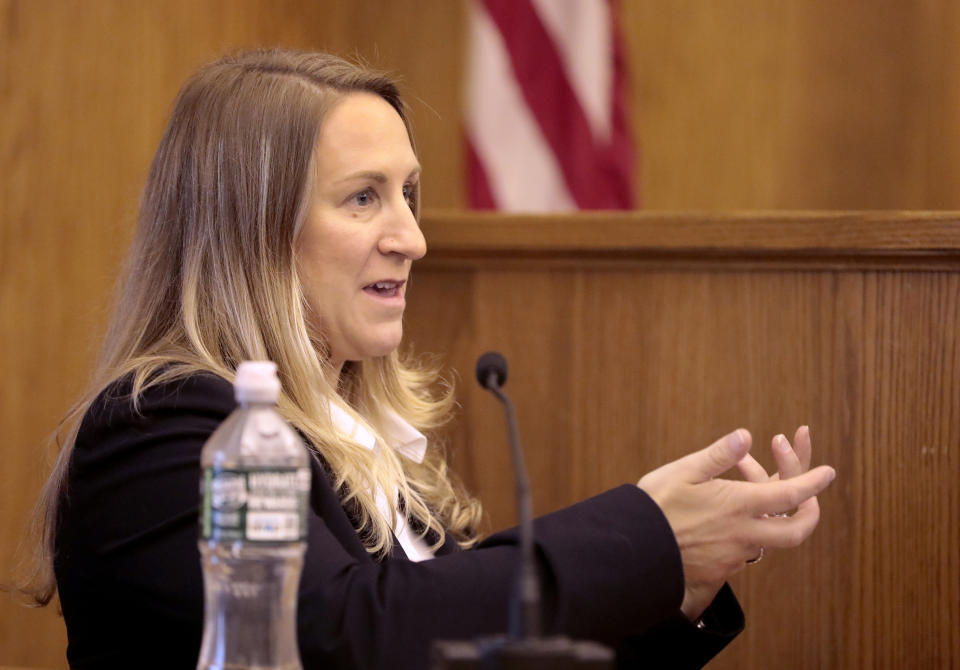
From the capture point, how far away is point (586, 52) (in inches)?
101

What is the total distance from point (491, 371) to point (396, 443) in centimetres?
83

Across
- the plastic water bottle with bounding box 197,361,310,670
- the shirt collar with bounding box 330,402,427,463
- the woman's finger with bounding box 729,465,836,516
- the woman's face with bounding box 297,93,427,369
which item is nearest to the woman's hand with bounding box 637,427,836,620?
the woman's finger with bounding box 729,465,836,516

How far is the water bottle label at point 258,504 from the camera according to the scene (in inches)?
34.1

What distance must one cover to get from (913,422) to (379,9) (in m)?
1.88

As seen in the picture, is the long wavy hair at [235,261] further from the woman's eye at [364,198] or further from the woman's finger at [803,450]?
the woman's finger at [803,450]

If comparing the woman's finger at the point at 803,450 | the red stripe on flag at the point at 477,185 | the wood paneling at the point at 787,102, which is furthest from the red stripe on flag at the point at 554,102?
the woman's finger at the point at 803,450

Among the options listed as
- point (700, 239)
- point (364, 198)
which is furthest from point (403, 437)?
point (700, 239)

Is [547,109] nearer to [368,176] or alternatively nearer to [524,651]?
[368,176]

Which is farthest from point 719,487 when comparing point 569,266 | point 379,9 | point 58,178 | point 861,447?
point 379,9

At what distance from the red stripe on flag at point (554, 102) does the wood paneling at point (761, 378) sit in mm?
565

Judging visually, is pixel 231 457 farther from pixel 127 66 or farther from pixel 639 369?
pixel 127 66

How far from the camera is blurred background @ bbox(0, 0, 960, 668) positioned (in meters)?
1.90

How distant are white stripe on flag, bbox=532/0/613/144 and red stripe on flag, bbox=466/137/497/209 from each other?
0.83 feet

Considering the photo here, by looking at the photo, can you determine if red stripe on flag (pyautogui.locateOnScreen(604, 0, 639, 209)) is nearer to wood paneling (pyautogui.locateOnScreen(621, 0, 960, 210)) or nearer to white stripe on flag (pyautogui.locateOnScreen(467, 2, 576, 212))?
white stripe on flag (pyautogui.locateOnScreen(467, 2, 576, 212))
